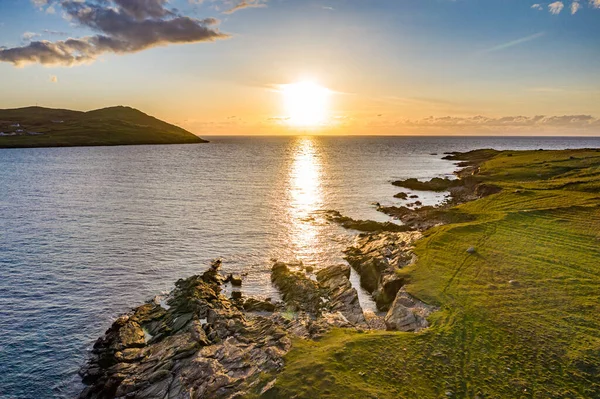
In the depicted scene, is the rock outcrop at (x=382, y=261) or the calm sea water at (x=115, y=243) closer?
the calm sea water at (x=115, y=243)

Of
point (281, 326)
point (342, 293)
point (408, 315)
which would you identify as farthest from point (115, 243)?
point (408, 315)

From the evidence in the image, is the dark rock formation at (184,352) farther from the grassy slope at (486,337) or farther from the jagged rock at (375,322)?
the jagged rock at (375,322)

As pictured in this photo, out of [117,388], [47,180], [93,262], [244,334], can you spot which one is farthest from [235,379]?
[47,180]

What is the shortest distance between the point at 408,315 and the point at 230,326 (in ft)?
45.8

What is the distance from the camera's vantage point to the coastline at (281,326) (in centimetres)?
2225

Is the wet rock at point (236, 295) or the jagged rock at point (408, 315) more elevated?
the jagged rock at point (408, 315)

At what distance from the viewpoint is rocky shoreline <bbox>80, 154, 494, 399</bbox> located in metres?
23.0

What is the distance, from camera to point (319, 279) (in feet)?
140

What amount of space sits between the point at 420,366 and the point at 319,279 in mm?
21544

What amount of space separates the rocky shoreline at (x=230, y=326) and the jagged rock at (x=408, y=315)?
3.1 inches

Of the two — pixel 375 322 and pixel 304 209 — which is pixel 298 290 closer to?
pixel 375 322

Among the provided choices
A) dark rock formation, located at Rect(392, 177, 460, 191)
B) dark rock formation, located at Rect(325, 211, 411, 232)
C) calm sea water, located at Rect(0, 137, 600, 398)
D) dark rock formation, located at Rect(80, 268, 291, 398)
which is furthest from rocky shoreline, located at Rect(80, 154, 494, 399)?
dark rock formation, located at Rect(392, 177, 460, 191)

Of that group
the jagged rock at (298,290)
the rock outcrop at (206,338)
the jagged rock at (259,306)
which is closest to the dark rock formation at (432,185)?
the jagged rock at (298,290)

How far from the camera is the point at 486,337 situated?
24172mm
